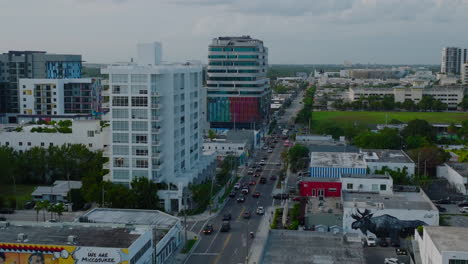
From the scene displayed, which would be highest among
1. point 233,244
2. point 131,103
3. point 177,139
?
point 131,103

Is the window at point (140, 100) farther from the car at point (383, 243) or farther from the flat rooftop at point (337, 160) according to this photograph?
the car at point (383, 243)

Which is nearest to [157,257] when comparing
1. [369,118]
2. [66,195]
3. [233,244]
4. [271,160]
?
[233,244]

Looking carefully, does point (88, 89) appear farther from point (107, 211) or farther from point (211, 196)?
point (107, 211)

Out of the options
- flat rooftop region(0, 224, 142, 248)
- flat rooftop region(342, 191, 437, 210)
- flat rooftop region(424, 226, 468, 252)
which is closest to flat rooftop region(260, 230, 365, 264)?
flat rooftop region(424, 226, 468, 252)

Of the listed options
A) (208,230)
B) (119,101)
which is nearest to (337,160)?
(208,230)

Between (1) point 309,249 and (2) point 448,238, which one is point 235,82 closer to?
(1) point 309,249

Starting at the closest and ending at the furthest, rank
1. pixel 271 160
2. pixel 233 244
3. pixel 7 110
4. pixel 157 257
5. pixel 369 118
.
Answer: pixel 157 257, pixel 233 244, pixel 271 160, pixel 7 110, pixel 369 118
